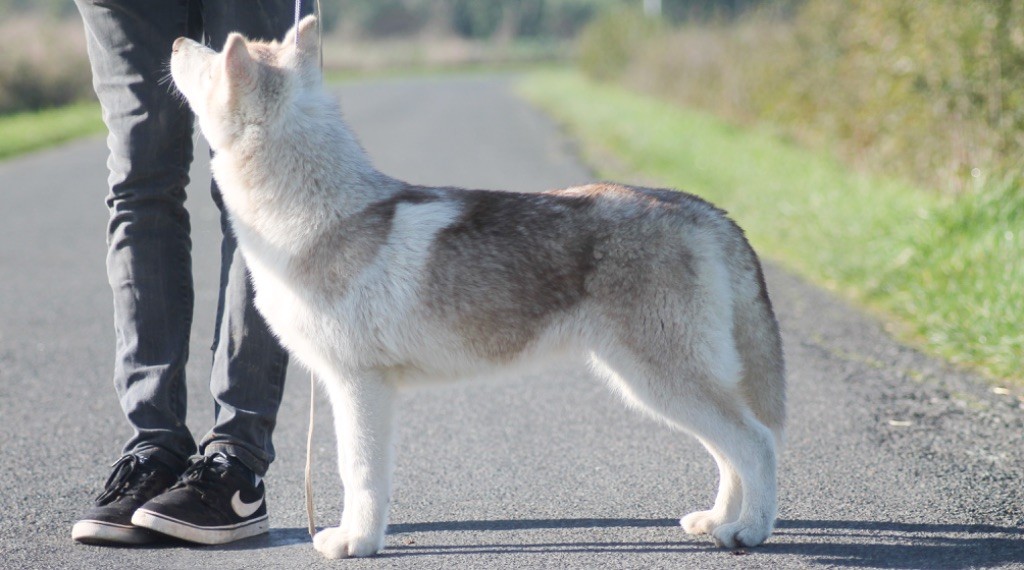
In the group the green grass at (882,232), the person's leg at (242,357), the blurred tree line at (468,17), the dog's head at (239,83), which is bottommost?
the blurred tree line at (468,17)

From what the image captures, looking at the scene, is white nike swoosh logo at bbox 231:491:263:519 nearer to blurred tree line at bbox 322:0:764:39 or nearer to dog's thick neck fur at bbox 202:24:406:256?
dog's thick neck fur at bbox 202:24:406:256

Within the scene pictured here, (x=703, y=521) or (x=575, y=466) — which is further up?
(x=703, y=521)

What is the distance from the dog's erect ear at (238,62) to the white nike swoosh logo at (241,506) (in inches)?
48.5

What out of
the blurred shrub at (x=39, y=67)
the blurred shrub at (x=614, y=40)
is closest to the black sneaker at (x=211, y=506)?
the blurred shrub at (x=39, y=67)

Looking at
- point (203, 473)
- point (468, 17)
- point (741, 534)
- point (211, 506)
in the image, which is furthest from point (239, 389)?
point (468, 17)

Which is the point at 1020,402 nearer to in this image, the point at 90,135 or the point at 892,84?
the point at 892,84

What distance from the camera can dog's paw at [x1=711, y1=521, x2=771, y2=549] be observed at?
3.32m

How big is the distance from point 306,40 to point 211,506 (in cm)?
142

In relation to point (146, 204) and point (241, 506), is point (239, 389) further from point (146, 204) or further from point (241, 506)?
point (146, 204)

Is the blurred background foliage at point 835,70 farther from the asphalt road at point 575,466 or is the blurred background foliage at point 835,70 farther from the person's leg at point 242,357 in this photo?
the person's leg at point 242,357

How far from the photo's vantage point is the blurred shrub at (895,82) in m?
8.45

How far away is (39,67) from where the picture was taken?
21922mm

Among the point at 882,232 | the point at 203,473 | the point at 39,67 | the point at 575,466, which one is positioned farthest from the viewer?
the point at 39,67


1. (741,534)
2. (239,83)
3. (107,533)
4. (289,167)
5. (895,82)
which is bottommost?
(107,533)
